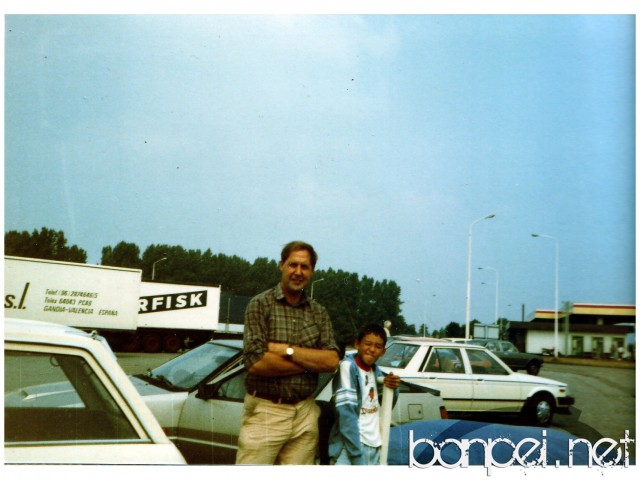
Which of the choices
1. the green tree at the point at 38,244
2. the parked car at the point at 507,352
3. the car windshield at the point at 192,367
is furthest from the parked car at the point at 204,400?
the parked car at the point at 507,352

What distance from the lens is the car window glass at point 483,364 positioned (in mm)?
6410

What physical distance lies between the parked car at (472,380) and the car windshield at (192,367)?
249 centimetres

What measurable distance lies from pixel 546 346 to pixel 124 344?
4.90m

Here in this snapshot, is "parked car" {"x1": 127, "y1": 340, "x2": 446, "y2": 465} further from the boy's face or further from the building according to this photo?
the building

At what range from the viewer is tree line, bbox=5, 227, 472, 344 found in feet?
9.31

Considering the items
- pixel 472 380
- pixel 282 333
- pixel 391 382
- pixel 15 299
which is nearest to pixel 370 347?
pixel 391 382

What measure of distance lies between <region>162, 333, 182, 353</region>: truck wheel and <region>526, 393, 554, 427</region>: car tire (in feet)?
14.3

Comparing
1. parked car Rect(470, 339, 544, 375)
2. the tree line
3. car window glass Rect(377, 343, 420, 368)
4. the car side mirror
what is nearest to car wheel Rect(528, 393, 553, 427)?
car window glass Rect(377, 343, 420, 368)

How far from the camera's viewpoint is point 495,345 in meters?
14.7

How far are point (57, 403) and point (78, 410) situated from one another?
0.18 metres

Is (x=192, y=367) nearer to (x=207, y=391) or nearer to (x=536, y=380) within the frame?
(x=207, y=391)

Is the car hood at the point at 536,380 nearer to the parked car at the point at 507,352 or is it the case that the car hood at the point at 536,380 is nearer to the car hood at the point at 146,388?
the car hood at the point at 146,388
